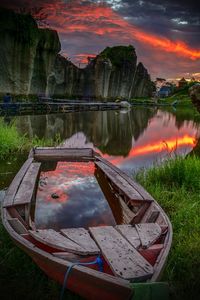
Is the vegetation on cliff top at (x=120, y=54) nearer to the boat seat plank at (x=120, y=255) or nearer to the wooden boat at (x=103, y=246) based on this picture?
the wooden boat at (x=103, y=246)

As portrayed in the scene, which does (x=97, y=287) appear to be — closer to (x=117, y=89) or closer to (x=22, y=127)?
(x=22, y=127)

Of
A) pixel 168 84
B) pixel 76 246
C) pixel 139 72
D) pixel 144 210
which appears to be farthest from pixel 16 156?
pixel 168 84

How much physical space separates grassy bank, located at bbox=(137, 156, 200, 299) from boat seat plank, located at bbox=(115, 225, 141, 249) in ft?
2.00

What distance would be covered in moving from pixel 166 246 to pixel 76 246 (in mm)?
1052

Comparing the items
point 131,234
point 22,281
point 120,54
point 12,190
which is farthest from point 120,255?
point 120,54

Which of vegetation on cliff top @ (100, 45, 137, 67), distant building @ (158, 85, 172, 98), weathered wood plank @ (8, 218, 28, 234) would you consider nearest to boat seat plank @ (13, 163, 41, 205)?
weathered wood plank @ (8, 218, 28, 234)

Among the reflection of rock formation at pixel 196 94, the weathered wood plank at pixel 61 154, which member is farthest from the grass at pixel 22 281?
the reflection of rock formation at pixel 196 94

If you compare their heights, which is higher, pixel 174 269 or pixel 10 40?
pixel 10 40

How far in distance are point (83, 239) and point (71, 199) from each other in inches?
138

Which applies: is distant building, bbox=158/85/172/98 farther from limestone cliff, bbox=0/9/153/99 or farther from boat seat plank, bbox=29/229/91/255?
boat seat plank, bbox=29/229/91/255

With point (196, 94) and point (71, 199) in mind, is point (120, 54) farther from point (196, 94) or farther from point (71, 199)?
point (71, 199)

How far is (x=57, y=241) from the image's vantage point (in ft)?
14.6

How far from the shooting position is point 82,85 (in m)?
83.1

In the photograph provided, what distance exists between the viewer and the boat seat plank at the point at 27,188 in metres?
6.11
